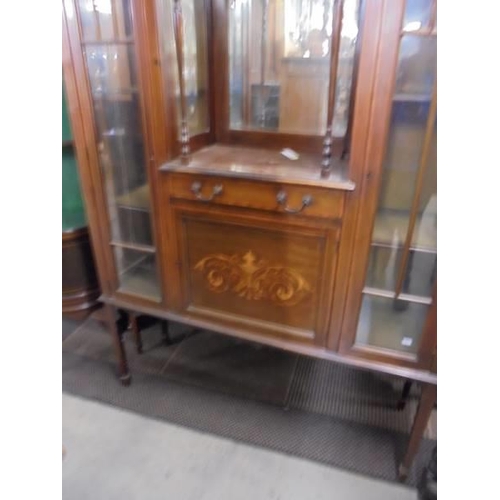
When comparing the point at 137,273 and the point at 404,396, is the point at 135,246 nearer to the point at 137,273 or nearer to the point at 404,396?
the point at 137,273

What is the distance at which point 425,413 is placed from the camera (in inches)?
48.1

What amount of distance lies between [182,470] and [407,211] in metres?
1.14

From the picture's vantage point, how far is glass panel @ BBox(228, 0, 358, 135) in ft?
4.11

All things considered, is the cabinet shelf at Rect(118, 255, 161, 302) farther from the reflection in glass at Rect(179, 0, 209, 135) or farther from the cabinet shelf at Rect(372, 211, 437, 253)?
the cabinet shelf at Rect(372, 211, 437, 253)

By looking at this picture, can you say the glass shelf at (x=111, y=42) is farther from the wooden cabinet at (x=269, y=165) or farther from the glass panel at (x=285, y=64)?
the glass panel at (x=285, y=64)

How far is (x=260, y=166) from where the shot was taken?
1.20 metres

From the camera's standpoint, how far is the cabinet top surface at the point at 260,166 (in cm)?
107

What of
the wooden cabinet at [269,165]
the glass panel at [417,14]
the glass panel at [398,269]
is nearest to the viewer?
the glass panel at [417,14]

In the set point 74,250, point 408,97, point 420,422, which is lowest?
point 420,422

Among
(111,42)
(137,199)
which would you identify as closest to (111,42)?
(111,42)

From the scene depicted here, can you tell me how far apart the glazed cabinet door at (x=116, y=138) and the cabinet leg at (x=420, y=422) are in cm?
97

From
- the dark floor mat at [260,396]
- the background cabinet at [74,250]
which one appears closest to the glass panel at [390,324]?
the dark floor mat at [260,396]
